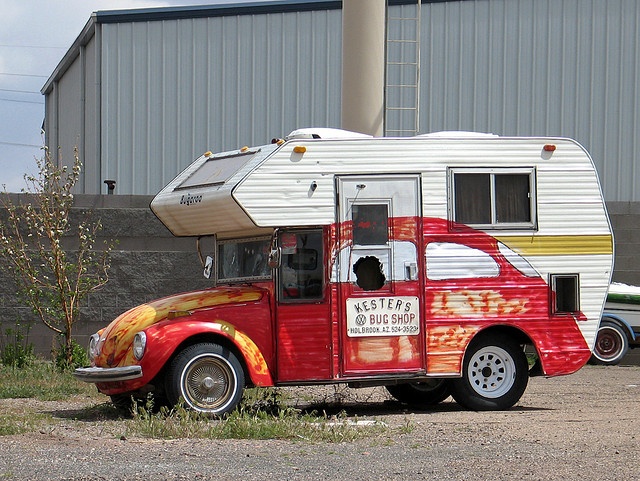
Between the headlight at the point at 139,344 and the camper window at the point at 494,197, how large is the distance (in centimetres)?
358

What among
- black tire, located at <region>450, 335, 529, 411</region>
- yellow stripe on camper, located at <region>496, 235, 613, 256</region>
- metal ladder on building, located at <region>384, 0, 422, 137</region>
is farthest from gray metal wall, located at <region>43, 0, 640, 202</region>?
black tire, located at <region>450, 335, 529, 411</region>

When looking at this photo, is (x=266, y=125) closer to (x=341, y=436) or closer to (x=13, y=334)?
(x=13, y=334)

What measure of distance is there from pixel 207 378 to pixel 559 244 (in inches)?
164

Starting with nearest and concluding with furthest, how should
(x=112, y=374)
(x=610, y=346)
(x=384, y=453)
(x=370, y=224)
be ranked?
(x=384, y=453)
(x=112, y=374)
(x=370, y=224)
(x=610, y=346)

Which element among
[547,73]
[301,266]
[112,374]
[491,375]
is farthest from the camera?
[547,73]

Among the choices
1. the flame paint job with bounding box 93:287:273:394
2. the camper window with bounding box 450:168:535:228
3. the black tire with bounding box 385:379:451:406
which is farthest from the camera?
the black tire with bounding box 385:379:451:406

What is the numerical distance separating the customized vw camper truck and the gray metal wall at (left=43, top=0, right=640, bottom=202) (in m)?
12.0

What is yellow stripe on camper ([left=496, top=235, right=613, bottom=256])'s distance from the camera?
1305cm

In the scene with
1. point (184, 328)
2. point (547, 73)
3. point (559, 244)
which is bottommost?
point (184, 328)

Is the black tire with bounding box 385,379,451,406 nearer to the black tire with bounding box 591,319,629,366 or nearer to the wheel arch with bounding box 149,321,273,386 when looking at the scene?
the wheel arch with bounding box 149,321,273,386

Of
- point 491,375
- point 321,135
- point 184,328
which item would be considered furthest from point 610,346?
point 184,328

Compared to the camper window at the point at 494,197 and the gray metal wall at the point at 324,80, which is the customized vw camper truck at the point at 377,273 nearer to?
the camper window at the point at 494,197

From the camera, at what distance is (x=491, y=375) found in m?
13.2

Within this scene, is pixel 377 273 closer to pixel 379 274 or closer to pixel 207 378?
pixel 379 274
